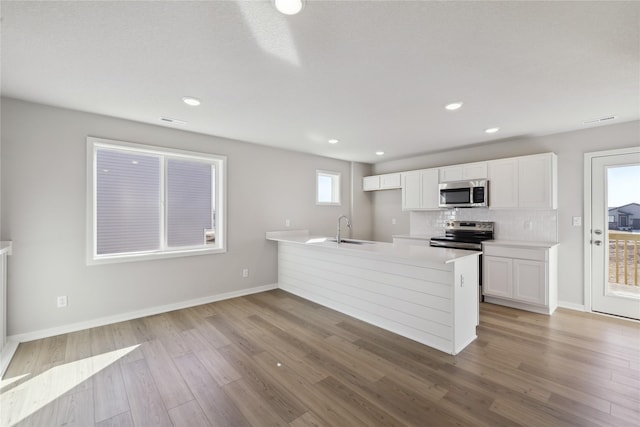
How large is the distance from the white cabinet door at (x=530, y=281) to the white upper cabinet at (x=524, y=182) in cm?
84

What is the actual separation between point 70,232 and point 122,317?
1.18 metres

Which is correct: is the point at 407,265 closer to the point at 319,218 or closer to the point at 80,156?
the point at 319,218

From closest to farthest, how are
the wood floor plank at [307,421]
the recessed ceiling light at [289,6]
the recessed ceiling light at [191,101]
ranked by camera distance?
1. the recessed ceiling light at [289,6]
2. the wood floor plank at [307,421]
3. the recessed ceiling light at [191,101]

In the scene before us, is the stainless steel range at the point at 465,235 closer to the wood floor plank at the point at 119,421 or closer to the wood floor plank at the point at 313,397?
the wood floor plank at the point at 313,397

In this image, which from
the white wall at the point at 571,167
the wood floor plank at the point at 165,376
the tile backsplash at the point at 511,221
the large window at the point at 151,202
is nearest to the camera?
the wood floor plank at the point at 165,376

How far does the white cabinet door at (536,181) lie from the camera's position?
3.86 meters

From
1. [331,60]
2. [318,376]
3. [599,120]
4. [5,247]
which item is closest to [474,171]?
[599,120]

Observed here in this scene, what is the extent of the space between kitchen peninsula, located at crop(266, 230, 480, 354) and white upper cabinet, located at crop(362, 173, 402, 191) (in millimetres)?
2579

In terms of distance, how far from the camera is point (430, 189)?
17.0ft

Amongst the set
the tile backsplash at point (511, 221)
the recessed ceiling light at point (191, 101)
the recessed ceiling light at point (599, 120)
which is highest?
the recessed ceiling light at point (191, 101)

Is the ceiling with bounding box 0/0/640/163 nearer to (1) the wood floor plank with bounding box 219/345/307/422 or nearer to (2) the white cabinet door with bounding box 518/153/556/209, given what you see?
(2) the white cabinet door with bounding box 518/153/556/209

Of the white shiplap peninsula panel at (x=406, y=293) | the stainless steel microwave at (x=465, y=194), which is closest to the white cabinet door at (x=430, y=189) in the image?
the stainless steel microwave at (x=465, y=194)

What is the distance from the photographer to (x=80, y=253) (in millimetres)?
3250

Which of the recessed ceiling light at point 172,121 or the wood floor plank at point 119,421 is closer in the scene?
the wood floor plank at point 119,421
